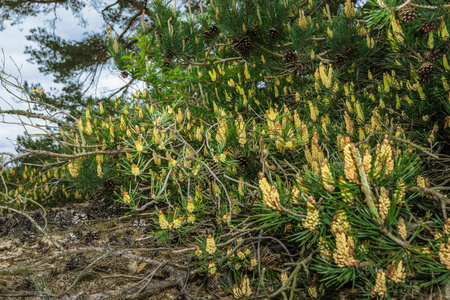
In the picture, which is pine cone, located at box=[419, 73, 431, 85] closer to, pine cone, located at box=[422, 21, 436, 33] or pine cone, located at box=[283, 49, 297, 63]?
pine cone, located at box=[422, 21, 436, 33]

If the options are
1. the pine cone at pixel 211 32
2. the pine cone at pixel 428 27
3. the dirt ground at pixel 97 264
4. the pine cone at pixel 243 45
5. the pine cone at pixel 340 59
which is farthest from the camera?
the pine cone at pixel 211 32

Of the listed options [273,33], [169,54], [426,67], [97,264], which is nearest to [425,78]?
[426,67]

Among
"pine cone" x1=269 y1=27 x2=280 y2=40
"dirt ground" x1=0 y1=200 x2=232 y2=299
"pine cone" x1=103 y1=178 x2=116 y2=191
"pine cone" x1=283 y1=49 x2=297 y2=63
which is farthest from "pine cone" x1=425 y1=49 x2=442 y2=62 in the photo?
"pine cone" x1=103 y1=178 x2=116 y2=191

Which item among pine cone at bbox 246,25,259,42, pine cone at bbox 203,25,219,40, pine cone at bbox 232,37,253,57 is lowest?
pine cone at bbox 232,37,253,57

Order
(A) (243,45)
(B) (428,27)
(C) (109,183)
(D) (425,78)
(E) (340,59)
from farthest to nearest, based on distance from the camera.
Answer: (C) (109,183)
(E) (340,59)
(A) (243,45)
(D) (425,78)
(B) (428,27)

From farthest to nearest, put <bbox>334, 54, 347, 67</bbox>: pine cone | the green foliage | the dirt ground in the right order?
1. <bbox>334, 54, 347, 67</bbox>: pine cone
2. the dirt ground
3. the green foliage

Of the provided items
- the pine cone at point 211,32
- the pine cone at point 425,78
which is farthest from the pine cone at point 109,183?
the pine cone at point 425,78

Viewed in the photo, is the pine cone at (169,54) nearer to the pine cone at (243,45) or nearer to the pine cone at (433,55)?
the pine cone at (243,45)

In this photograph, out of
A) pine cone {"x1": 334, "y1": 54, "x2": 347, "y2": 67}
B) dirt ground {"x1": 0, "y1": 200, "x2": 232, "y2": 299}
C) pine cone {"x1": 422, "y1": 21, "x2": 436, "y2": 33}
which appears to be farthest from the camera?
pine cone {"x1": 334, "y1": 54, "x2": 347, "y2": 67}

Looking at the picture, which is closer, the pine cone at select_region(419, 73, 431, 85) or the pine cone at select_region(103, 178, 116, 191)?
the pine cone at select_region(419, 73, 431, 85)

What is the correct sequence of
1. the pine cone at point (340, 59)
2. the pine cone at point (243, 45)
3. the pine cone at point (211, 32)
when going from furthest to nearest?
the pine cone at point (211, 32) → the pine cone at point (340, 59) → the pine cone at point (243, 45)

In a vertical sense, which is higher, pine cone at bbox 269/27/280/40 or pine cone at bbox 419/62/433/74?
pine cone at bbox 269/27/280/40

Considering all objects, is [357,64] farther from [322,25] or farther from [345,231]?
[345,231]

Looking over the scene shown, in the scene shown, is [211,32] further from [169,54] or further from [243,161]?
[243,161]
